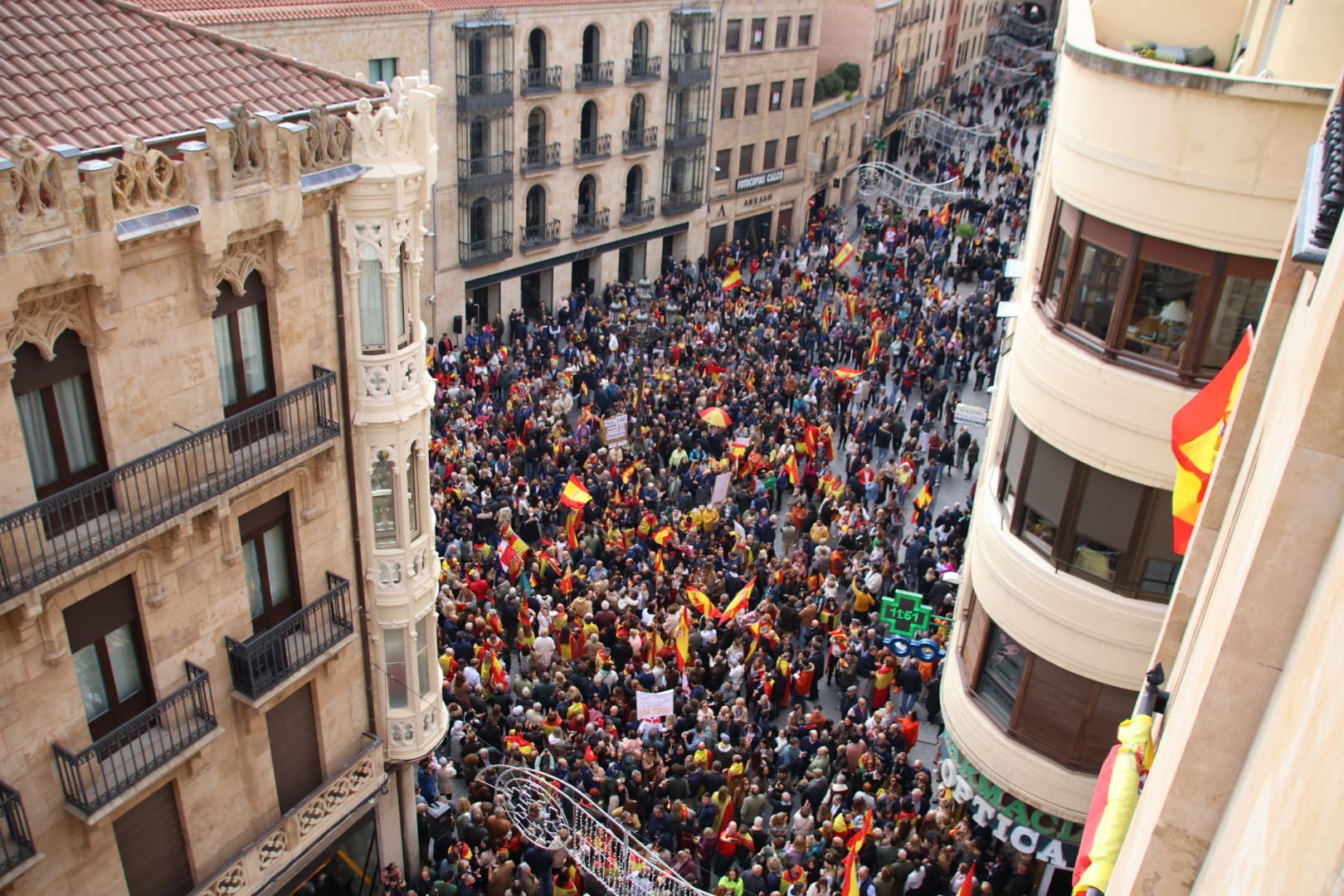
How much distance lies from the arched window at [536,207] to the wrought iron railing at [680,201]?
7.70m

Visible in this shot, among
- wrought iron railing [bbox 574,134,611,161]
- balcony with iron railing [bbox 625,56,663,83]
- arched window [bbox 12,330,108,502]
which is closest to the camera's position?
arched window [bbox 12,330,108,502]

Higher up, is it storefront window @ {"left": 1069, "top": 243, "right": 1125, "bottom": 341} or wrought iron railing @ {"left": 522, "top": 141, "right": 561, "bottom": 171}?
storefront window @ {"left": 1069, "top": 243, "right": 1125, "bottom": 341}

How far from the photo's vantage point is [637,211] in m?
49.0

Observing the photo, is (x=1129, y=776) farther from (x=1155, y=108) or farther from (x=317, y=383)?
(x=317, y=383)

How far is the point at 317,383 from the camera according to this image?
14477 mm

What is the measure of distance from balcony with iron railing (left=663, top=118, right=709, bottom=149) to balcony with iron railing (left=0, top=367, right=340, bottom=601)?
36548 millimetres

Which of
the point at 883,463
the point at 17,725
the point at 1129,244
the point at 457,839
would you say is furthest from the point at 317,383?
the point at 883,463

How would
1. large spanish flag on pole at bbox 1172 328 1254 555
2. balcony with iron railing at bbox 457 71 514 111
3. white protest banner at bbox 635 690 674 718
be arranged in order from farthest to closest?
balcony with iron railing at bbox 457 71 514 111
white protest banner at bbox 635 690 674 718
large spanish flag on pole at bbox 1172 328 1254 555

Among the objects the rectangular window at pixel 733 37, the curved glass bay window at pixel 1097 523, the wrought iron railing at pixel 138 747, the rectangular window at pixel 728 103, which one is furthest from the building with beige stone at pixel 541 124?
the curved glass bay window at pixel 1097 523

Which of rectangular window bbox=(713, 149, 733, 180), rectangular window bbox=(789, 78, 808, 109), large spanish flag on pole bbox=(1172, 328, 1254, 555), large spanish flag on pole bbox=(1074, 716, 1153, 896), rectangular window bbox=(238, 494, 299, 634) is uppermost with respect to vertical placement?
large spanish flag on pole bbox=(1172, 328, 1254, 555)

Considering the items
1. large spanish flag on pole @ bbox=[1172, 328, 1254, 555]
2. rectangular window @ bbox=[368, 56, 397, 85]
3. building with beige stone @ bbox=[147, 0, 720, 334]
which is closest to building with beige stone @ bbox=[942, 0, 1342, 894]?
large spanish flag on pole @ bbox=[1172, 328, 1254, 555]

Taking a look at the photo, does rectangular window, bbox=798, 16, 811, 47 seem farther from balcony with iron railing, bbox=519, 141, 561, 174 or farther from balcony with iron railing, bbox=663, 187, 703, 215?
balcony with iron railing, bbox=519, 141, 561, 174

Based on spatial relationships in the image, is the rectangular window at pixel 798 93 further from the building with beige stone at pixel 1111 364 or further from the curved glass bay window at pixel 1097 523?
the curved glass bay window at pixel 1097 523

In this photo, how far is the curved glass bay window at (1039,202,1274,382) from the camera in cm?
1312
